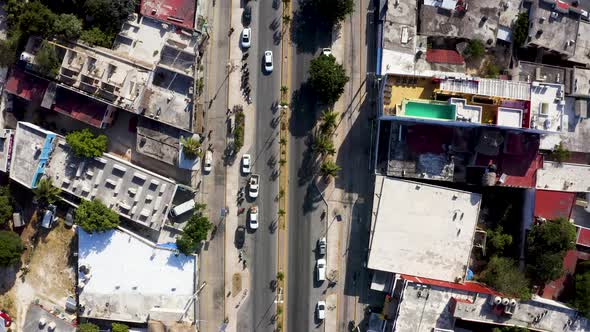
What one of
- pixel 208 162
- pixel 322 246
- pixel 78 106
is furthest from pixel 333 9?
pixel 78 106

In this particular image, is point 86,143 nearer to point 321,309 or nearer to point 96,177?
point 96,177

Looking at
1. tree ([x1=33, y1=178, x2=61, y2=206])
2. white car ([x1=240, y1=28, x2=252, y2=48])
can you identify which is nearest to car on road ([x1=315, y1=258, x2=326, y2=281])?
white car ([x1=240, y1=28, x2=252, y2=48])

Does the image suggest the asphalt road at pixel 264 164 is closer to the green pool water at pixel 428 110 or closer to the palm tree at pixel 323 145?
the palm tree at pixel 323 145

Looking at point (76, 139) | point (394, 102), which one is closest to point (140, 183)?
point (76, 139)

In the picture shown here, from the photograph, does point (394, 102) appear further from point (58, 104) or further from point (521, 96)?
point (58, 104)

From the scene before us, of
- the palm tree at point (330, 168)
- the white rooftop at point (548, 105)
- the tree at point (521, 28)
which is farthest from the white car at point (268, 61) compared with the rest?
the white rooftop at point (548, 105)
